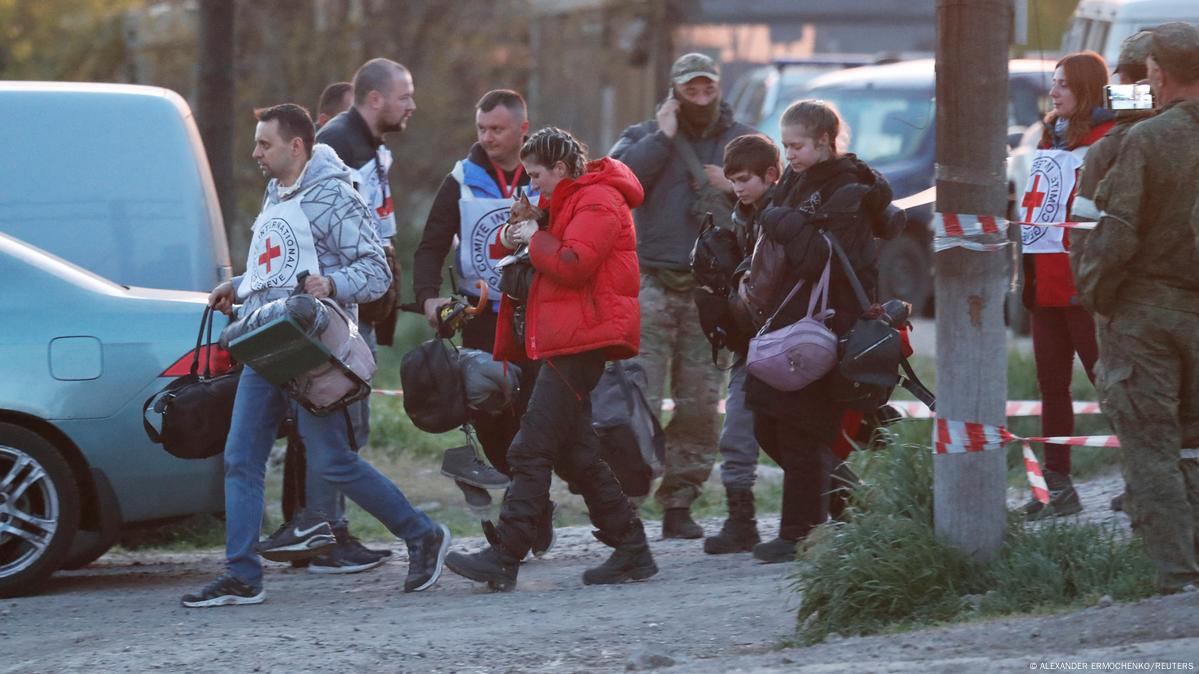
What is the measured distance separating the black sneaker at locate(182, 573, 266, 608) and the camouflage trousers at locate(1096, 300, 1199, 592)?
3042 millimetres

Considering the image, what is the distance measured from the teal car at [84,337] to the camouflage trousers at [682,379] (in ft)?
5.99

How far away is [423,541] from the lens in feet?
22.4

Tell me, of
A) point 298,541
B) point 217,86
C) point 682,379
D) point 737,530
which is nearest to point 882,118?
point 217,86

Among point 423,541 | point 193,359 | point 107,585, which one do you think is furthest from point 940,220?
point 107,585

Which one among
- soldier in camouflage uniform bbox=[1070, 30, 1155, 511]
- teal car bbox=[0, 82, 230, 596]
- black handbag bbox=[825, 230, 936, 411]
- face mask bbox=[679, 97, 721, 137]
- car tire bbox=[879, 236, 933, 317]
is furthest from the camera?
car tire bbox=[879, 236, 933, 317]

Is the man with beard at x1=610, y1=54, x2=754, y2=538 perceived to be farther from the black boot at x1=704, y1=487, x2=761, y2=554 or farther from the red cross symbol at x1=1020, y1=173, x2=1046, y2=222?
the red cross symbol at x1=1020, y1=173, x2=1046, y2=222

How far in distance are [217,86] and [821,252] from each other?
18.2ft

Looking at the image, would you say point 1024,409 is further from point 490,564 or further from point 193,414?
point 193,414

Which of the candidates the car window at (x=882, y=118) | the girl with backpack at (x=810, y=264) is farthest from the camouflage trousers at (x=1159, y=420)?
the car window at (x=882, y=118)

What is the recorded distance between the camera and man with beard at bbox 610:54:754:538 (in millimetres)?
7754

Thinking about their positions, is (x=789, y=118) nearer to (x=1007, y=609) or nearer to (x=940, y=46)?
(x=940, y=46)

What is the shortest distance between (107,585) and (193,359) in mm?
1039

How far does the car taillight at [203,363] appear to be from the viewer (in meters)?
6.96

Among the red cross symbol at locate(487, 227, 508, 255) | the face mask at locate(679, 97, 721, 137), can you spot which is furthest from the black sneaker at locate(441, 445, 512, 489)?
the face mask at locate(679, 97, 721, 137)
